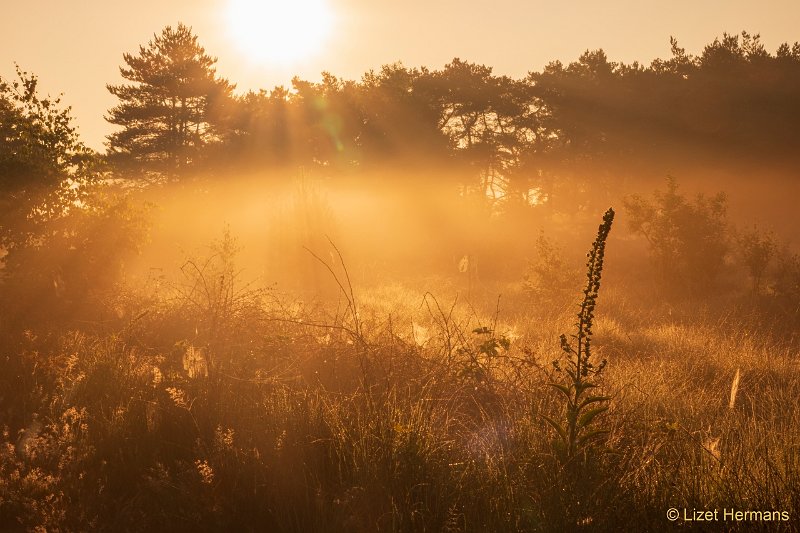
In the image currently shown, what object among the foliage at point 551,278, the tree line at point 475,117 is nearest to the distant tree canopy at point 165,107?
the tree line at point 475,117

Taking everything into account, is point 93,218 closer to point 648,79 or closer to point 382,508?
point 382,508

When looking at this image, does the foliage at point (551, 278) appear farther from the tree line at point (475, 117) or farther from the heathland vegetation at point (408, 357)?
the tree line at point (475, 117)

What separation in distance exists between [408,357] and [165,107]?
30.3 m

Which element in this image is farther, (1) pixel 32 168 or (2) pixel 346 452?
(1) pixel 32 168

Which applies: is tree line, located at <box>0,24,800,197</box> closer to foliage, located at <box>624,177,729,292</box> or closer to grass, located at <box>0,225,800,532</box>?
foliage, located at <box>624,177,729,292</box>

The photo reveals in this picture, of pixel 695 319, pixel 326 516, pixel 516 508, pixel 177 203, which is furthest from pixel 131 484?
pixel 177 203

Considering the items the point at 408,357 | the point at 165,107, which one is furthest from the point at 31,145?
the point at 165,107

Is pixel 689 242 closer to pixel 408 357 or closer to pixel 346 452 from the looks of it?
pixel 408 357

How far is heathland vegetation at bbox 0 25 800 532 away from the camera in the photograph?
3684mm

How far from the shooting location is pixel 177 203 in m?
33.7

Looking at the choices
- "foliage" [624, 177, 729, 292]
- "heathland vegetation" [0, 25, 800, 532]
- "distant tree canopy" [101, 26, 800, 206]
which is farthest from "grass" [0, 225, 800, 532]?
"distant tree canopy" [101, 26, 800, 206]

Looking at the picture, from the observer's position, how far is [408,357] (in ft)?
20.7

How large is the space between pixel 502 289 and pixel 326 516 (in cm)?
1559

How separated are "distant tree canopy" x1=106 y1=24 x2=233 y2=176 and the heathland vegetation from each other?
4.35 m
